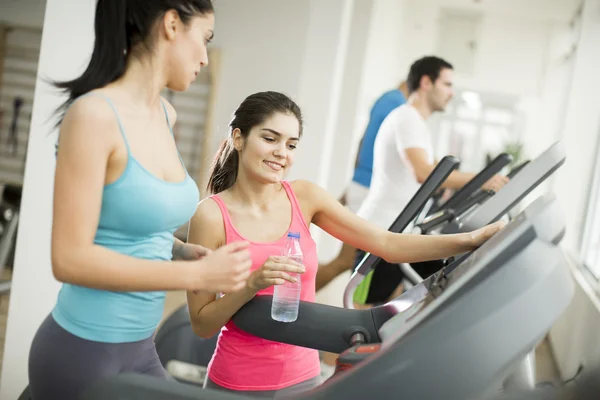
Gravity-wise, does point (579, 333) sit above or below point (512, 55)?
below

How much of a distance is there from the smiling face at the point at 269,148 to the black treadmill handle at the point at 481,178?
0.73m

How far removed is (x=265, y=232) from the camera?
166 centimetres

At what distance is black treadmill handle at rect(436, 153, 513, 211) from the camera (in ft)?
7.14

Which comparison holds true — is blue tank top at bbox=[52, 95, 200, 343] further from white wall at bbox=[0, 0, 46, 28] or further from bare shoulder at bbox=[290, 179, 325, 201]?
white wall at bbox=[0, 0, 46, 28]

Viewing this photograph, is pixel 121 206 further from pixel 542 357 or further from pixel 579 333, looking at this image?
pixel 542 357

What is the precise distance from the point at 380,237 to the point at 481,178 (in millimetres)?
754

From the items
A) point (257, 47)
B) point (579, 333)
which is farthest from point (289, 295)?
point (257, 47)

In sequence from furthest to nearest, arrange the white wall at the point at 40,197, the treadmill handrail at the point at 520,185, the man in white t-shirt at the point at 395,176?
the man in white t-shirt at the point at 395,176, the white wall at the point at 40,197, the treadmill handrail at the point at 520,185

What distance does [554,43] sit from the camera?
1113 cm

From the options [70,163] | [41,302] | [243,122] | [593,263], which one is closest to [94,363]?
[70,163]

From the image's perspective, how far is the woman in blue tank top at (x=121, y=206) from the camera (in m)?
0.97

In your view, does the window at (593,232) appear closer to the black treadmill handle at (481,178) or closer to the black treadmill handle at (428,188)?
the black treadmill handle at (481,178)

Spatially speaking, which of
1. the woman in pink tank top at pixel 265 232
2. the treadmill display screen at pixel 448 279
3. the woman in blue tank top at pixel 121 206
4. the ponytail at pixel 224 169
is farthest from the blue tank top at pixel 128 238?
the ponytail at pixel 224 169

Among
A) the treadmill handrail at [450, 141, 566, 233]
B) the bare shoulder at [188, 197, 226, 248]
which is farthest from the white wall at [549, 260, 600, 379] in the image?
the bare shoulder at [188, 197, 226, 248]
